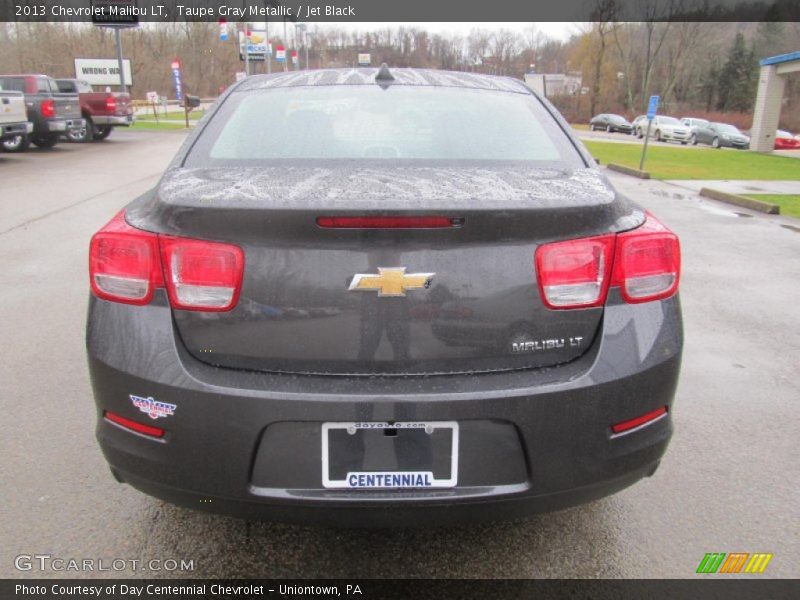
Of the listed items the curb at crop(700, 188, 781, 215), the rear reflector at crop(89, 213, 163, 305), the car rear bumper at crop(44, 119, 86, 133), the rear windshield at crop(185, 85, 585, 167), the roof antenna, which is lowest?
the curb at crop(700, 188, 781, 215)

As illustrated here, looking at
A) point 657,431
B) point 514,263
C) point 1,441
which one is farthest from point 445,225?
point 1,441

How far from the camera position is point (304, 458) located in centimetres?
180

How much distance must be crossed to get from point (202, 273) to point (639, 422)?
137 cm

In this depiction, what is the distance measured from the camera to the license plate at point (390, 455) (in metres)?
1.78

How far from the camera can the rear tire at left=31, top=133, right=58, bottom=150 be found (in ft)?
63.3

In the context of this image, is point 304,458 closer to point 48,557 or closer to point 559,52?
point 48,557

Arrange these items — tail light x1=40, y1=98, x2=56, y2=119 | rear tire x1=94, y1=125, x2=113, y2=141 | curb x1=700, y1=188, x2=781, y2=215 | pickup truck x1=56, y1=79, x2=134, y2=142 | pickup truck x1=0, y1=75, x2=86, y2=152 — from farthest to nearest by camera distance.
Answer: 1. rear tire x1=94, y1=125, x2=113, y2=141
2. pickup truck x1=56, y1=79, x2=134, y2=142
3. tail light x1=40, y1=98, x2=56, y2=119
4. pickup truck x1=0, y1=75, x2=86, y2=152
5. curb x1=700, y1=188, x2=781, y2=215

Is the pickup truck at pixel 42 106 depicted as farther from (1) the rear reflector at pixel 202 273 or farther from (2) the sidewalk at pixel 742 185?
(1) the rear reflector at pixel 202 273

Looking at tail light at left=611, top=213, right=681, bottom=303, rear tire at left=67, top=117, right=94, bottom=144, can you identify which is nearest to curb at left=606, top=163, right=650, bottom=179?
tail light at left=611, top=213, right=681, bottom=303

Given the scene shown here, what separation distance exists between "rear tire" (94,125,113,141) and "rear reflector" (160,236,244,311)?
23675 mm

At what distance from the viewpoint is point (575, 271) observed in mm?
1854

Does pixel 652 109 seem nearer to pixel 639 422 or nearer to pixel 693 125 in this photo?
pixel 639 422

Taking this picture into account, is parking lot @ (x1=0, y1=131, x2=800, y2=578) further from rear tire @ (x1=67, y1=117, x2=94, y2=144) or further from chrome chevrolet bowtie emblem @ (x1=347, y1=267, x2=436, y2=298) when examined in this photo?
rear tire @ (x1=67, y1=117, x2=94, y2=144)

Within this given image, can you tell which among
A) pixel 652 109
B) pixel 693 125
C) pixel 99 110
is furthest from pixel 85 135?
pixel 693 125
